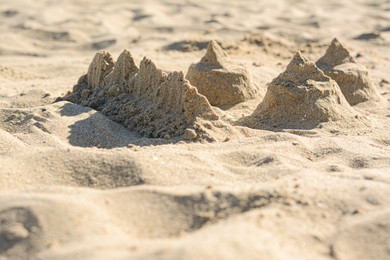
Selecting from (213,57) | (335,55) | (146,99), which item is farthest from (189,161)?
(335,55)

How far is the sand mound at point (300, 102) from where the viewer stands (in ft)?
13.7

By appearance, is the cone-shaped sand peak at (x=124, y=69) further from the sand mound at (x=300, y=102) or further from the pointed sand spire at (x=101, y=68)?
the sand mound at (x=300, y=102)

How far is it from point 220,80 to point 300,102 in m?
0.82

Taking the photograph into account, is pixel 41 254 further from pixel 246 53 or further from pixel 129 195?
pixel 246 53

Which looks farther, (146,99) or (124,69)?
(124,69)

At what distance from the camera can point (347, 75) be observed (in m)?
5.07

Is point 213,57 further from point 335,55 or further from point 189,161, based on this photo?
point 189,161

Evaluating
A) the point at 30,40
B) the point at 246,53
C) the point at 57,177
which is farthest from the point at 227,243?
the point at 30,40

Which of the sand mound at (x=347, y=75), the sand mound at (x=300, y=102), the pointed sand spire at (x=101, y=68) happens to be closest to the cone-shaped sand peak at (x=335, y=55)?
the sand mound at (x=347, y=75)

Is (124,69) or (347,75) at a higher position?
(124,69)

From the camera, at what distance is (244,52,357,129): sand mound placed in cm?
419

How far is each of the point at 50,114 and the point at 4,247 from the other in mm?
1772

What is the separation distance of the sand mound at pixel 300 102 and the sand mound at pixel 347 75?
0.69 m

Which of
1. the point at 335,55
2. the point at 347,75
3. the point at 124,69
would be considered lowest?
the point at 347,75
